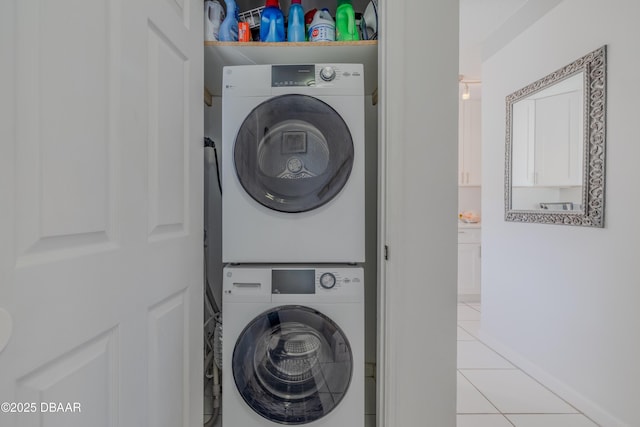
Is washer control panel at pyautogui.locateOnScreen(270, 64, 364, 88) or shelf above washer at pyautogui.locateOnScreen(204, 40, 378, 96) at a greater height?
shelf above washer at pyautogui.locateOnScreen(204, 40, 378, 96)

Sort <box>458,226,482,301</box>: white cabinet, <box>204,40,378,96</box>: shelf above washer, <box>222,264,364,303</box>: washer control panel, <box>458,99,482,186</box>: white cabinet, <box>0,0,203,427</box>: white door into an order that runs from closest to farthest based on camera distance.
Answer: <box>0,0,203,427</box>: white door → <box>222,264,364,303</box>: washer control panel → <box>204,40,378,96</box>: shelf above washer → <box>458,226,482,301</box>: white cabinet → <box>458,99,482,186</box>: white cabinet

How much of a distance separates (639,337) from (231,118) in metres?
2.09

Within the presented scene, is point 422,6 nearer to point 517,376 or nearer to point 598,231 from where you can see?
point 598,231

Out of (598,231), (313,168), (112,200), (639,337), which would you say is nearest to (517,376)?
(639,337)

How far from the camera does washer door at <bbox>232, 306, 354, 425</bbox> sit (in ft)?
4.35


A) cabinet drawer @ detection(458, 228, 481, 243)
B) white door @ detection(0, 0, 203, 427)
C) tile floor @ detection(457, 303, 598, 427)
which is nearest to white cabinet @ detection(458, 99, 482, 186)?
cabinet drawer @ detection(458, 228, 481, 243)

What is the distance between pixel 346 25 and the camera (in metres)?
1.59

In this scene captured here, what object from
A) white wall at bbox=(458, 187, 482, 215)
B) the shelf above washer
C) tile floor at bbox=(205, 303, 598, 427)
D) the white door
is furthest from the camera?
white wall at bbox=(458, 187, 482, 215)

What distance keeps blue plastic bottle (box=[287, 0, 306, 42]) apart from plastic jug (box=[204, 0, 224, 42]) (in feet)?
1.05

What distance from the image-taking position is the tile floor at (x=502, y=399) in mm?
1782

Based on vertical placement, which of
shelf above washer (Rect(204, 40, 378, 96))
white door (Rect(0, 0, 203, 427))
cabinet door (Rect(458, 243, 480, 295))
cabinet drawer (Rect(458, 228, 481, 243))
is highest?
shelf above washer (Rect(204, 40, 378, 96))

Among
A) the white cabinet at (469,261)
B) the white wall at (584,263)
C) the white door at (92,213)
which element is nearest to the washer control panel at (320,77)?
the white door at (92,213)

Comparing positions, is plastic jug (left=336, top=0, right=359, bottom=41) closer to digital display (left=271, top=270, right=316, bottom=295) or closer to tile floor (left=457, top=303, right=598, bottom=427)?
digital display (left=271, top=270, right=316, bottom=295)

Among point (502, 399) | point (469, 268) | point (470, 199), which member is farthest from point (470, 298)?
point (502, 399)
